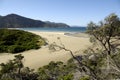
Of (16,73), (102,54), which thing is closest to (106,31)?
(102,54)

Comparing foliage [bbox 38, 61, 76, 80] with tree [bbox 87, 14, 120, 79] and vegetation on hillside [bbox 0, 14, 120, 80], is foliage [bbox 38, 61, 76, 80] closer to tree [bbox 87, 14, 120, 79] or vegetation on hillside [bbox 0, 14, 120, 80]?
vegetation on hillside [bbox 0, 14, 120, 80]

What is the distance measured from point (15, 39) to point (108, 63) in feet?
115

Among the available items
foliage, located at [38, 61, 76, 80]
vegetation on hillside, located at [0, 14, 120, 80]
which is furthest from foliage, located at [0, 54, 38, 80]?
vegetation on hillside, located at [0, 14, 120, 80]

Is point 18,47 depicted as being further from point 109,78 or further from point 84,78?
point 109,78

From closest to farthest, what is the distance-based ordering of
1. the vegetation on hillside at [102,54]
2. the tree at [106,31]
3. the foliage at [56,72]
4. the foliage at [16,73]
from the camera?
the vegetation on hillside at [102,54], the tree at [106,31], the foliage at [56,72], the foliage at [16,73]

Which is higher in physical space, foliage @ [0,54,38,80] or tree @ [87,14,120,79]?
tree @ [87,14,120,79]

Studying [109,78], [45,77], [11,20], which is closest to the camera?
[109,78]

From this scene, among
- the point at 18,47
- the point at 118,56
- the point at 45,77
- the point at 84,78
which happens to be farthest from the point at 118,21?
the point at 18,47

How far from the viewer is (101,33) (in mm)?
12242

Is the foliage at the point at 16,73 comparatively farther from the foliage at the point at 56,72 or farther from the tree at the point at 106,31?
the tree at the point at 106,31

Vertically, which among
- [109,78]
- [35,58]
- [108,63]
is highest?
[108,63]

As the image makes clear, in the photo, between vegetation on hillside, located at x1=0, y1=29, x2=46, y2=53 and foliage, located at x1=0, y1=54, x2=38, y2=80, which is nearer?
foliage, located at x1=0, y1=54, x2=38, y2=80

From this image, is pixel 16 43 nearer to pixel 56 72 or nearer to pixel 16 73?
pixel 16 73

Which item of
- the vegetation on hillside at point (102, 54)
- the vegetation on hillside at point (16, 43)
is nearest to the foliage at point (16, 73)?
the vegetation on hillside at point (102, 54)
